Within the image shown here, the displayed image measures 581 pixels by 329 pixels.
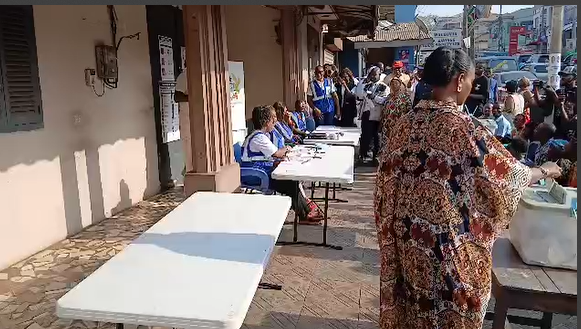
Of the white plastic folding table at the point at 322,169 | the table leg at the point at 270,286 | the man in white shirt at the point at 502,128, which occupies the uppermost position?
the man in white shirt at the point at 502,128

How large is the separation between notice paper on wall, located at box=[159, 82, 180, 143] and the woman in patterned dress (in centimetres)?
462

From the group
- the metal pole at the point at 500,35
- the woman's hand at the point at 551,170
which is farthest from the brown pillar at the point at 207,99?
the metal pole at the point at 500,35

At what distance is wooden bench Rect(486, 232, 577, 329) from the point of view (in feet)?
5.58

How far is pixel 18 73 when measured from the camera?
148 inches

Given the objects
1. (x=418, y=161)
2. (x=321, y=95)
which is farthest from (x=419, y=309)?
(x=321, y=95)

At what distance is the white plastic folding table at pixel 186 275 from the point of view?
58.6 inches

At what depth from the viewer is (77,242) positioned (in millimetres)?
4238

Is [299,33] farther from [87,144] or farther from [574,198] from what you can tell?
[574,198]

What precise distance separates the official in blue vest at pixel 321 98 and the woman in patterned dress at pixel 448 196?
20.0 ft

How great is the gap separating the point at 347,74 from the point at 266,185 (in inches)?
297

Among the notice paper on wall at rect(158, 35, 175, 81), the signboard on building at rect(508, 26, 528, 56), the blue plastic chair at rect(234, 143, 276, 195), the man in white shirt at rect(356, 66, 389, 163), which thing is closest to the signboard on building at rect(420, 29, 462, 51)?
the man in white shirt at rect(356, 66, 389, 163)

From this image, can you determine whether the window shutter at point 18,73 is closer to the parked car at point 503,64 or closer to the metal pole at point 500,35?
the parked car at point 503,64

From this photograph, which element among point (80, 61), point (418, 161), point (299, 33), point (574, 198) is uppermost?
point (299, 33)

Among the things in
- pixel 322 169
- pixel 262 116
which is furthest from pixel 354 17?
pixel 322 169
